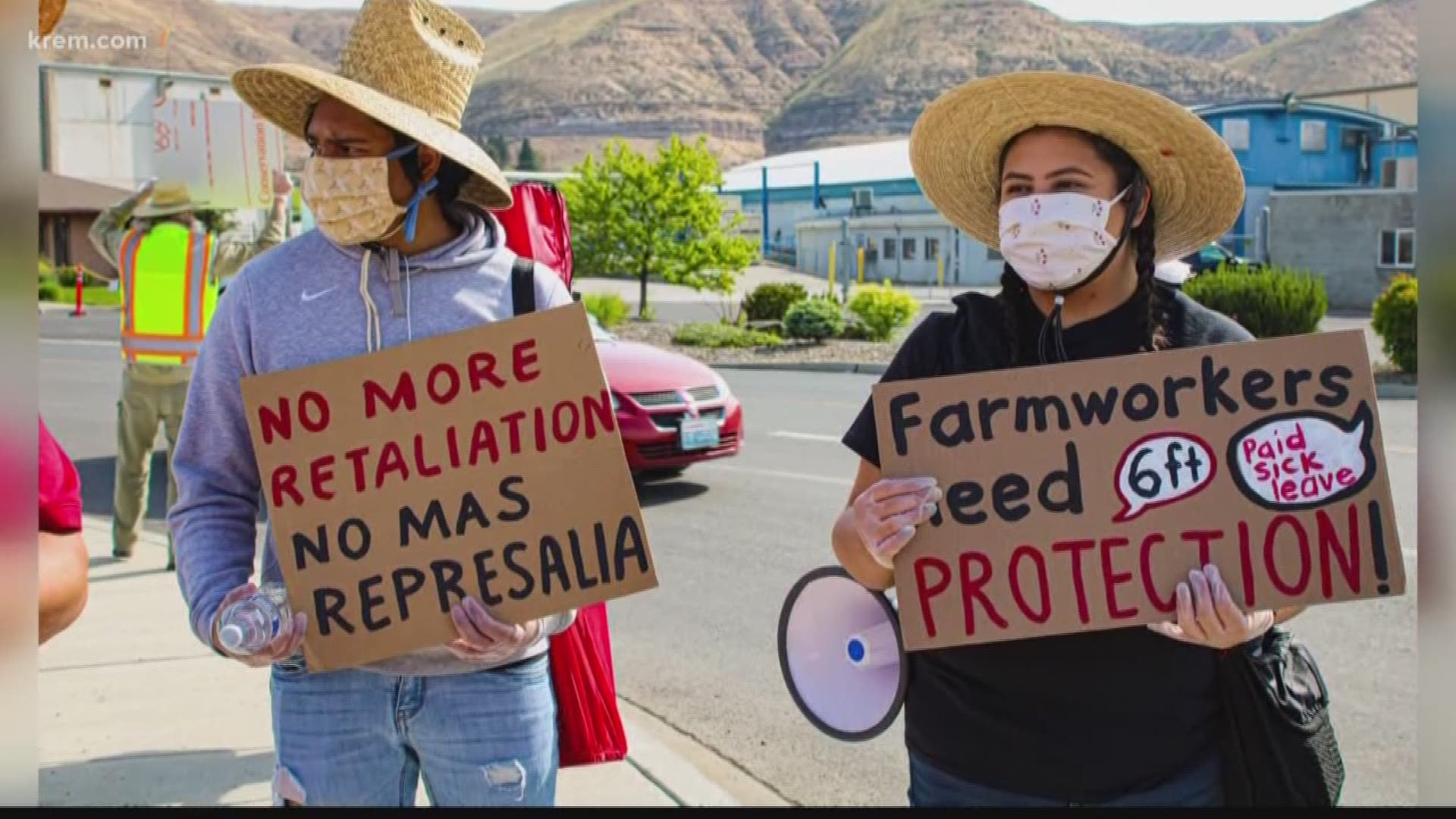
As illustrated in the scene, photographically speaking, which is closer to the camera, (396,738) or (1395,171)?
(396,738)

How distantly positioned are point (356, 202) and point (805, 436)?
37.0 feet

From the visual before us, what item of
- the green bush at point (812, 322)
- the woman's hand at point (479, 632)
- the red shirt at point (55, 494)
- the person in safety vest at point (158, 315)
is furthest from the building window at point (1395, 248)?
the red shirt at point (55, 494)

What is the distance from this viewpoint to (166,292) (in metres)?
7.98

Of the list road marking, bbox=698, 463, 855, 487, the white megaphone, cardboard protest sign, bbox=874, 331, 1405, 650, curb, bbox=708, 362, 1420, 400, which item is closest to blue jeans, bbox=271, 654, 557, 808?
the white megaphone

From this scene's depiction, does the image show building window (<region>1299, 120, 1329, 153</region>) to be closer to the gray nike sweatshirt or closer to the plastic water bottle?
the gray nike sweatshirt

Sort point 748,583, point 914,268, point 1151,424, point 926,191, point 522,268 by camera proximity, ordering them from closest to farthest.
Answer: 1. point 1151,424
2. point 522,268
3. point 926,191
4. point 748,583
5. point 914,268

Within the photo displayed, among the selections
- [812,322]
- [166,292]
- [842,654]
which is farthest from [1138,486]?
[812,322]

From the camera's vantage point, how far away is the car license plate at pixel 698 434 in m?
10.5

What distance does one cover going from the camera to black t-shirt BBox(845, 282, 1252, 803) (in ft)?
7.57

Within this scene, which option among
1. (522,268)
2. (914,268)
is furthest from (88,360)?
(914,268)

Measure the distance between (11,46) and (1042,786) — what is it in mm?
1773

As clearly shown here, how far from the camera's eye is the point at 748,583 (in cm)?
797

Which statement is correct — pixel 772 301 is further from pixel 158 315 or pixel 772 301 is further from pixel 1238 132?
pixel 1238 132

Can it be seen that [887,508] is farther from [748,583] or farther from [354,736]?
[748,583]
